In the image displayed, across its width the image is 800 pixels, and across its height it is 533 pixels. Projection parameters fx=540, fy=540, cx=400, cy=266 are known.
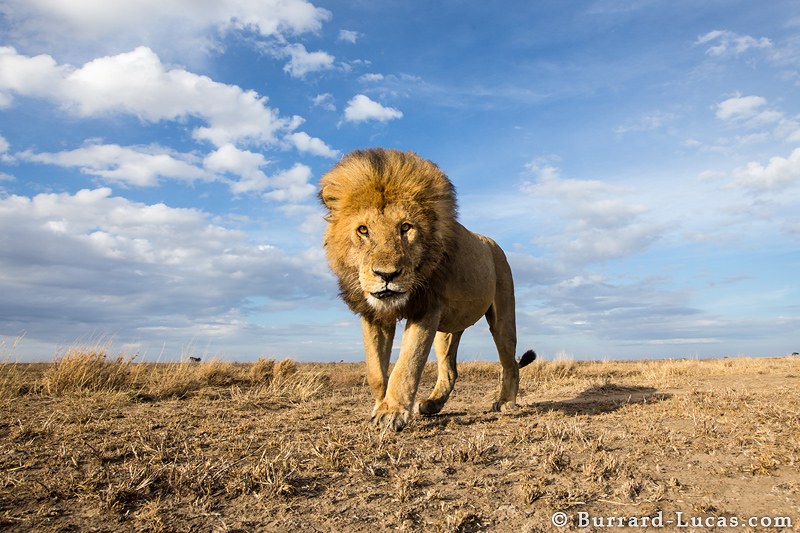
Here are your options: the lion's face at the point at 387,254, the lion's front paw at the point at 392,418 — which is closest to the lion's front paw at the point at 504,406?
the lion's front paw at the point at 392,418

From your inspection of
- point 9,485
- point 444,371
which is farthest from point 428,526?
point 444,371

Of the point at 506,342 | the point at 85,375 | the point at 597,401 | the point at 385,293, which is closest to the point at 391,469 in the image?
the point at 385,293

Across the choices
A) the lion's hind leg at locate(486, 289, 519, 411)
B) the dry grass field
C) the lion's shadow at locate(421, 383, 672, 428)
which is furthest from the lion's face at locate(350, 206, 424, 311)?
the lion's hind leg at locate(486, 289, 519, 411)

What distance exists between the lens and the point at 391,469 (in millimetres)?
3510

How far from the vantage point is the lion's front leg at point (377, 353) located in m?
5.12

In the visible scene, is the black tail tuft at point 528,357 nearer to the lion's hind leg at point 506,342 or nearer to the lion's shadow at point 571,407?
the lion's shadow at point 571,407

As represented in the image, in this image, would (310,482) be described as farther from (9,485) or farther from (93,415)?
(93,415)

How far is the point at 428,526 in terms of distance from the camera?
2770mm

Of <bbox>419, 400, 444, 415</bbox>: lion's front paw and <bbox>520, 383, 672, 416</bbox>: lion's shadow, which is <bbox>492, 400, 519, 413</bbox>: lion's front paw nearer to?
<bbox>520, 383, 672, 416</bbox>: lion's shadow

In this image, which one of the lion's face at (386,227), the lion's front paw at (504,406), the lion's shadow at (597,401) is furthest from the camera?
the lion's front paw at (504,406)

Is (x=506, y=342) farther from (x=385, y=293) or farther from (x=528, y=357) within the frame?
(x=385, y=293)

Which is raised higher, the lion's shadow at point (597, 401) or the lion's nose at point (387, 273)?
the lion's nose at point (387, 273)

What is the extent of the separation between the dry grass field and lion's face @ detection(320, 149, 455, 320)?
3.88 feet

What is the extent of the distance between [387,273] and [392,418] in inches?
47.3
